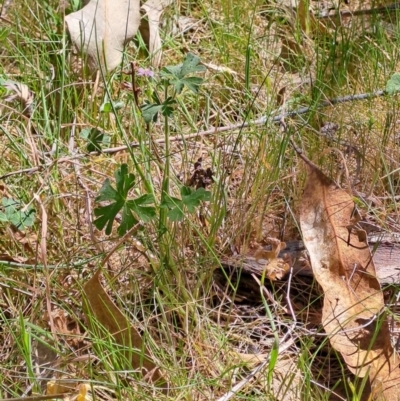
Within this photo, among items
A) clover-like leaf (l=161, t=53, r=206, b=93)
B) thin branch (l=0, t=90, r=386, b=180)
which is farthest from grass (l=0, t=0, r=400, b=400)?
clover-like leaf (l=161, t=53, r=206, b=93)

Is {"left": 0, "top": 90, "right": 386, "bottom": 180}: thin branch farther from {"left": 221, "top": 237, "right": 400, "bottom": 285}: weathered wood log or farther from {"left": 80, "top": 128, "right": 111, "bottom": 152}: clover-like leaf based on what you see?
{"left": 221, "top": 237, "right": 400, "bottom": 285}: weathered wood log

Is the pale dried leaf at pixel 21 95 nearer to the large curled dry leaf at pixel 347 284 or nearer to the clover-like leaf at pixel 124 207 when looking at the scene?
the clover-like leaf at pixel 124 207

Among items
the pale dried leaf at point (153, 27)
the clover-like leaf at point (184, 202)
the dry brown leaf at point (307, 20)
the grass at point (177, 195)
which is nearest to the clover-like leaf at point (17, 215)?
the grass at point (177, 195)

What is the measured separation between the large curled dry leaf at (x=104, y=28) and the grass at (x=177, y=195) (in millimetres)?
61

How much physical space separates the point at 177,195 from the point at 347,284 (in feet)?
1.61

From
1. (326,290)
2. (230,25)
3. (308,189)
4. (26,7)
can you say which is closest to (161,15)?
(230,25)

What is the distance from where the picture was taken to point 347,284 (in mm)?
1793

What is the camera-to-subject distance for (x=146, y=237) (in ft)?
6.11

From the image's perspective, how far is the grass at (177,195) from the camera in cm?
170

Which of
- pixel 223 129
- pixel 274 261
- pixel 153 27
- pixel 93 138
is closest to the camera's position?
pixel 274 261

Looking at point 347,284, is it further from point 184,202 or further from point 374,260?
point 184,202

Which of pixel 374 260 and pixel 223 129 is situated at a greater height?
pixel 223 129

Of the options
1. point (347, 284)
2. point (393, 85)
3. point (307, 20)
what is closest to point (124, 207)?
point (347, 284)

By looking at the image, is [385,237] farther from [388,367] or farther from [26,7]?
[26,7]
